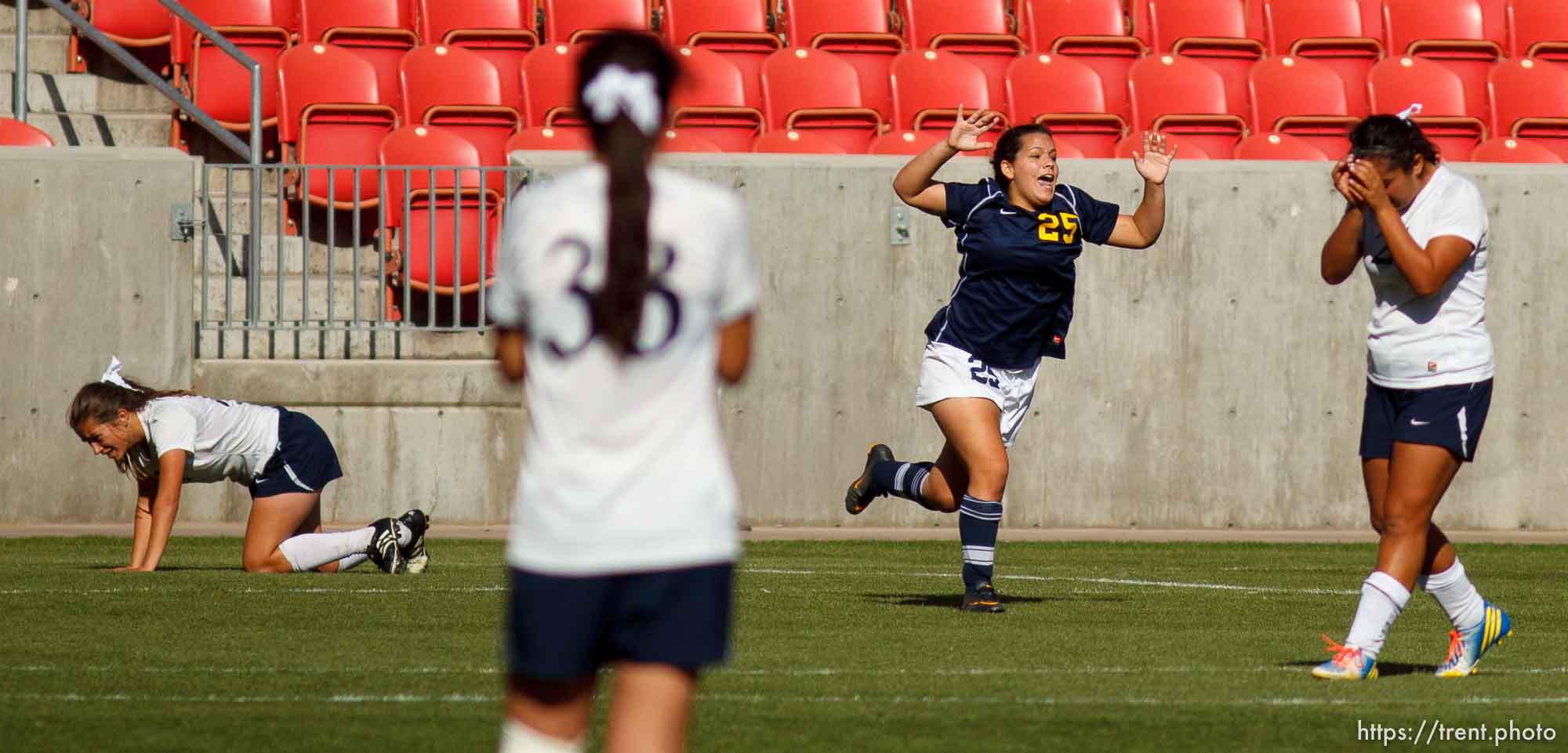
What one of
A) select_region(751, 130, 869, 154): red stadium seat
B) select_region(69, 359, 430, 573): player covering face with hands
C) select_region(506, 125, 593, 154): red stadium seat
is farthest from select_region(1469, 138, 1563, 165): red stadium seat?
select_region(69, 359, 430, 573): player covering face with hands

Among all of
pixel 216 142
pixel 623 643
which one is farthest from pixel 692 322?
pixel 216 142

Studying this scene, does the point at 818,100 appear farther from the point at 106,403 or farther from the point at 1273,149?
the point at 106,403

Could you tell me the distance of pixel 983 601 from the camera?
898cm

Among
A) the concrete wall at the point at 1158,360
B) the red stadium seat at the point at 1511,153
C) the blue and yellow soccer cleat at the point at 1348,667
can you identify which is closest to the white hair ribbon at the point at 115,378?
the concrete wall at the point at 1158,360

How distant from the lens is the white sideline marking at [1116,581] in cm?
1034

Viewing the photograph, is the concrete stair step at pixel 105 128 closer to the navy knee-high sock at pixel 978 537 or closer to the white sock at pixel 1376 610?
the navy knee-high sock at pixel 978 537

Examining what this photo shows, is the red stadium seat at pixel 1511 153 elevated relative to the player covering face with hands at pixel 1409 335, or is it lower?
elevated

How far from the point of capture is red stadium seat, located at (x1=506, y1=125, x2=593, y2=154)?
49.4 ft

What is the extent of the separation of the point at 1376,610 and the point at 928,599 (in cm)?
324

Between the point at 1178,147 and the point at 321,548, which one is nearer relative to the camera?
the point at 321,548

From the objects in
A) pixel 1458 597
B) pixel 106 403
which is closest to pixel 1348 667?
pixel 1458 597

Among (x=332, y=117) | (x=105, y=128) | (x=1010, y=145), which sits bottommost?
(x=1010, y=145)

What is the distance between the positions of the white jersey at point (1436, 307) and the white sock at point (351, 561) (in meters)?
5.61

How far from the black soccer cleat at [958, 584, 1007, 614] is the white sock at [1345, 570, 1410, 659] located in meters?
2.40
